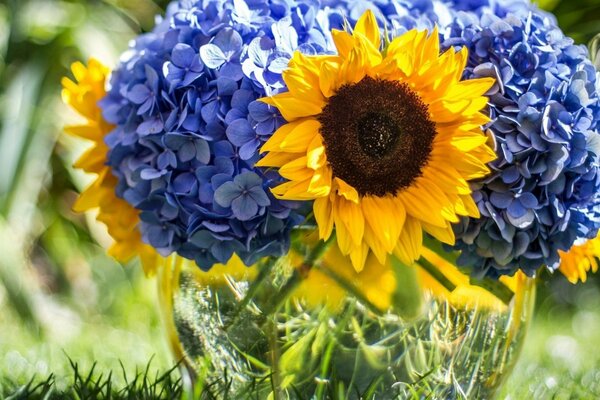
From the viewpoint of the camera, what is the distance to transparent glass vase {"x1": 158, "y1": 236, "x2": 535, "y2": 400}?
869 mm

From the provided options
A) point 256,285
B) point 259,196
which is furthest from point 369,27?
point 256,285

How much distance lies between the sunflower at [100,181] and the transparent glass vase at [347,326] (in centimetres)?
11

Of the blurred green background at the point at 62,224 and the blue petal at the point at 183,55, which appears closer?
the blue petal at the point at 183,55

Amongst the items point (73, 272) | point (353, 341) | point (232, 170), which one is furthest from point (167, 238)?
point (73, 272)

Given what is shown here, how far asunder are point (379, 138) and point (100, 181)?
38 cm

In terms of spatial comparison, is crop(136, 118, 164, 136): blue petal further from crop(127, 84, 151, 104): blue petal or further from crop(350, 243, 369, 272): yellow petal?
crop(350, 243, 369, 272): yellow petal

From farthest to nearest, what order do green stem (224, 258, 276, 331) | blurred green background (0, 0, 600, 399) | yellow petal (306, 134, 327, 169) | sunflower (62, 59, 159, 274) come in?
blurred green background (0, 0, 600, 399) < sunflower (62, 59, 159, 274) < green stem (224, 258, 276, 331) < yellow petal (306, 134, 327, 169)

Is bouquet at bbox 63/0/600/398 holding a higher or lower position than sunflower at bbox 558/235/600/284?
higher

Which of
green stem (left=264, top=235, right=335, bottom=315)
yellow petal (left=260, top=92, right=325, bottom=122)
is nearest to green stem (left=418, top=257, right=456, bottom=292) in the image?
green stem (left=264, top=235, right=335, bottom=315)

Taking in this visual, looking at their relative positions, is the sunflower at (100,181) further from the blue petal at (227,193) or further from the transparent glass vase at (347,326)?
the blue petal at (227,193)

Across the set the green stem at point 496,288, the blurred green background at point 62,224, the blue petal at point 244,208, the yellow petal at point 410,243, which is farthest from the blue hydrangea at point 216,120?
the blurred green background at point 62,224

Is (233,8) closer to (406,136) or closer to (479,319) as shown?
(406,136)

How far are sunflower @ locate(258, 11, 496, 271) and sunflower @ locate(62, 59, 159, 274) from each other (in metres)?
Result: 0.28

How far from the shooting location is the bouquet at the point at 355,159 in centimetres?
80
